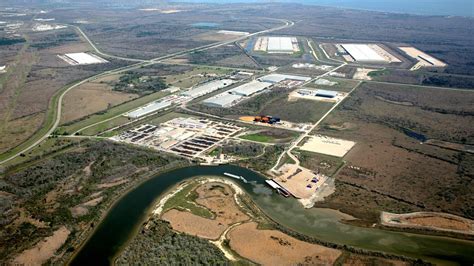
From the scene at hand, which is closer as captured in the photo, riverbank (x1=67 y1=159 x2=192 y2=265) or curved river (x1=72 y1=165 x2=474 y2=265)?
Answer: curved river (x1=72 y1=165 x2=474 y2=265)

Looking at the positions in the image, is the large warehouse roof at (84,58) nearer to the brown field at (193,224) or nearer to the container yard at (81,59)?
the container yard at (81,59)

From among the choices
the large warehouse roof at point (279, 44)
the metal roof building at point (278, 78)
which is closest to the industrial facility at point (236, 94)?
the metal roof building at point (278, 78)

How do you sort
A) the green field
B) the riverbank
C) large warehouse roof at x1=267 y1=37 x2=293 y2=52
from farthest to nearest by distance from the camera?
large warehouse roof at x1=267 y1=37 x2=293 y2=52, the green field, the riverbank

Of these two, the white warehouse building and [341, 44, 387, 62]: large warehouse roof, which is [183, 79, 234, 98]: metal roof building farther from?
[341, 44, 387, 62]: large warehouse roof

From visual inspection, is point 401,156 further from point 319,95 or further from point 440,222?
point 319,95

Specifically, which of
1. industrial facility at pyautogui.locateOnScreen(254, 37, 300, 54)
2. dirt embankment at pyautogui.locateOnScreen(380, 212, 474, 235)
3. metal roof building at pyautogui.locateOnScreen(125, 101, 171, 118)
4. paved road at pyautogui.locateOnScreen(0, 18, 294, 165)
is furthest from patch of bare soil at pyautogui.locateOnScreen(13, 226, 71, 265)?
industrial facility at pyautogui.locateOnScreen(254, 37, 300, 54)
